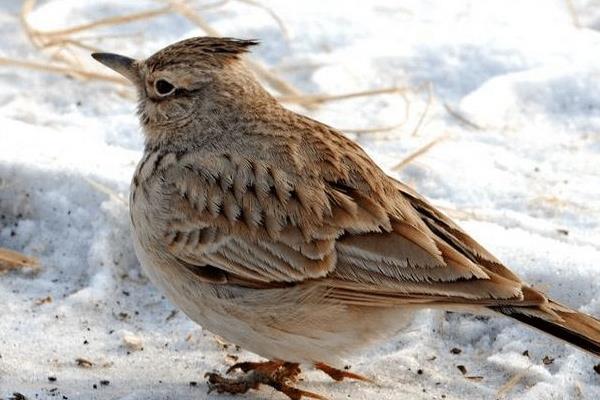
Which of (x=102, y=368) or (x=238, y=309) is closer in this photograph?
(x=238, y=309)

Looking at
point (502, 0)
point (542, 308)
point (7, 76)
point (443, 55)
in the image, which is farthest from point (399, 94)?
point (542, 308)

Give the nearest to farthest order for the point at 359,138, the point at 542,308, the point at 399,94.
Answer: the point at 542,308
the point at 359,138
the point at 399,94

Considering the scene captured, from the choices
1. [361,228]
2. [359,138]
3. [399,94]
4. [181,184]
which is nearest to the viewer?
[361,228]

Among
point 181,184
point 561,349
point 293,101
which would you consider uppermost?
point 181,184

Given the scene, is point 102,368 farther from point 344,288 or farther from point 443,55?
point 443,55

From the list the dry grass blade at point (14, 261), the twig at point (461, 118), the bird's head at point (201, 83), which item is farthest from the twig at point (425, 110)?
the dry grass blade at point (14, 261)

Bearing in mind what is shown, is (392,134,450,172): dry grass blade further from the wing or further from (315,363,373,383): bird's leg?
(315,363,373,383): bird's leg
